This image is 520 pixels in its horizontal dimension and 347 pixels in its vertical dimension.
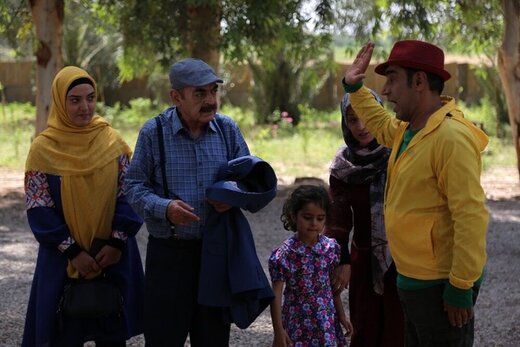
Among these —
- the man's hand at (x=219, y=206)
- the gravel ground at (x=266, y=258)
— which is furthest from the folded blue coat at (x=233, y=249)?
the gravel ground at (x=266, y=258)

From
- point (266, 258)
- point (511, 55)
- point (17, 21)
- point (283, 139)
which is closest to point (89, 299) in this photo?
point (266, 258)

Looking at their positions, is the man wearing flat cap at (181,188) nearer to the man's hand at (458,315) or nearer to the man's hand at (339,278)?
the man's hand at (339,278)

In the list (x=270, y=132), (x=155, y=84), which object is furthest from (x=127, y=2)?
(x=155, y=84)

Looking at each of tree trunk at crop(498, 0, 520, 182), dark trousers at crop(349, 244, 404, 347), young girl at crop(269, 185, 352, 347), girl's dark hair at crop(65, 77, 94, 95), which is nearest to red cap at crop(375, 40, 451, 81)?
young girl at crop(269, 185, 352, 347)

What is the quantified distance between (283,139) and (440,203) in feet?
51.6

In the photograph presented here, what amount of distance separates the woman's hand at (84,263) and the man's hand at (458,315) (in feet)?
5.80

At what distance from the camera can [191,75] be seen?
13.5 feet

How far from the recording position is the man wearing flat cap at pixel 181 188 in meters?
4.14

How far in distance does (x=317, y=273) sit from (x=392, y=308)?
453mm

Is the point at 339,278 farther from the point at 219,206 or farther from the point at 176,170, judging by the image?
the point at 176,170

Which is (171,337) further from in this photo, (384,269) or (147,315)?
(384,269)

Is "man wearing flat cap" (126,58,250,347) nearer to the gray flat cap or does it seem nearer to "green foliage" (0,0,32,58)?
the gray flat cap

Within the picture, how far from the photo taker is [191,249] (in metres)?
4.22

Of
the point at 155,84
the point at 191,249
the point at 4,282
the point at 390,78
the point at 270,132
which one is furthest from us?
the point at 155,84
